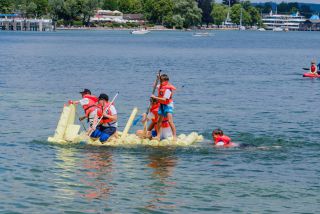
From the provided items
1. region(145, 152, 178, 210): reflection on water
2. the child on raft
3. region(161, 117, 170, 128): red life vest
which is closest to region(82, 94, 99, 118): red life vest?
region(161, 117, 170, 128): red life vest

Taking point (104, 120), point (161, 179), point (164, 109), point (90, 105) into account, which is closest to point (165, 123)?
point (164, 109)

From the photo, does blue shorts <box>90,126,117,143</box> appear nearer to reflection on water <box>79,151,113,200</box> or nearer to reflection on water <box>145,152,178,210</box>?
reflection on water <box>79,151,113,200</box>

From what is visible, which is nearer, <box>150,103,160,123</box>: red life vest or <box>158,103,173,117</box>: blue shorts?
<box>158,103,173,117</box>: blue shorts

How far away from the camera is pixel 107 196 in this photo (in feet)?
64.9

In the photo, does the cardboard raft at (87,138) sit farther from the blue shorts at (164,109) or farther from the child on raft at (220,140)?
the blue shorts at (164,109)

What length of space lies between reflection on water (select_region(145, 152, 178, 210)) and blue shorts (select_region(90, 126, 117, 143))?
1.69 metres

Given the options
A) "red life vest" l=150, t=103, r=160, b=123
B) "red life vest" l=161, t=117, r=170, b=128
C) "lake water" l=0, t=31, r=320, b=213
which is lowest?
"lake water" l=0, t=31, r=320, b=213

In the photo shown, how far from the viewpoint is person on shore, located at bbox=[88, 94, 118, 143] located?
24.9m

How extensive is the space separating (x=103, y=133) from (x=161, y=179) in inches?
176

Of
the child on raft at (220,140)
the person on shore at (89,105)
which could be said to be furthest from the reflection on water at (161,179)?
the person on shore at (89,105)

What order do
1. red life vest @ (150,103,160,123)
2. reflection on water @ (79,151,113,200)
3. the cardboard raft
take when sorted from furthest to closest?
1. the cardboard raft
2. red life vest @ (150,103,160,123)
3. reflection on water @ (79,151,113,200)

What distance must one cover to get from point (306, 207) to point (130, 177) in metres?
5.10

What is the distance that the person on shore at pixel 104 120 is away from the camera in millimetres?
24891

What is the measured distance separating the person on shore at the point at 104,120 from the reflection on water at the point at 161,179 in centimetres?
169
